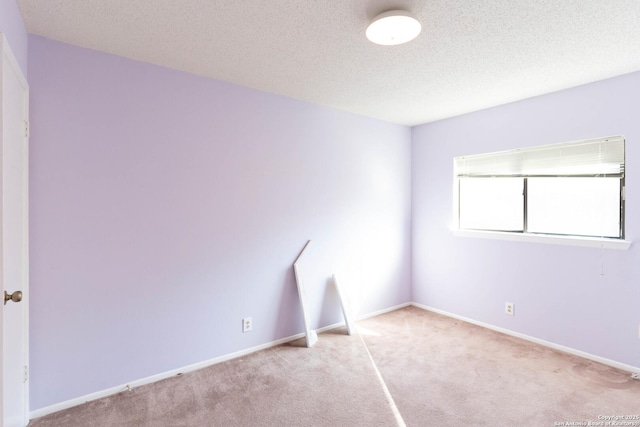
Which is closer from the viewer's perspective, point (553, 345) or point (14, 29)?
point (14, 29)

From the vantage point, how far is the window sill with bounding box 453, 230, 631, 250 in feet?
8.90

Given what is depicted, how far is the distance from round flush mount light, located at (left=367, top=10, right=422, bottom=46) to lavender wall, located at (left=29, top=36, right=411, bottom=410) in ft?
4.64

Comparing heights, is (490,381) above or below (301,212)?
below

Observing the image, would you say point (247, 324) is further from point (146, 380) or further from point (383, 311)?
point (383, 311)

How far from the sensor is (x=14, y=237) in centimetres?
176

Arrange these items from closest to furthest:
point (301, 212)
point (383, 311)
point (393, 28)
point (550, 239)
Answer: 1. point (393, 28)
2. point (550, 239)
3. point (301, 212)
4. point (383, 311)

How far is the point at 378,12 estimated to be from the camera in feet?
6.01

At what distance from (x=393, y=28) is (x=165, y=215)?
81.7 inches

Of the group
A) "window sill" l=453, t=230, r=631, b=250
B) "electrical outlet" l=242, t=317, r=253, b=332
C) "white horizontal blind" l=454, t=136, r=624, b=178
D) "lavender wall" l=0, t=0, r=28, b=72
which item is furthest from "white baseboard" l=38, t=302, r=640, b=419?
"lavender wall" l=0, t=0, r=28, b=72

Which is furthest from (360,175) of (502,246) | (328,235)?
(502,246)

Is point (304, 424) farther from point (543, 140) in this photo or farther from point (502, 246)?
point (543, 140)

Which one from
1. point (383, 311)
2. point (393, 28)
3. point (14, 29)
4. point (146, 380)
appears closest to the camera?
point (14, 29)

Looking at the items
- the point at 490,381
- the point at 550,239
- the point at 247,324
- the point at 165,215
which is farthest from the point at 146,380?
the point at 550,239

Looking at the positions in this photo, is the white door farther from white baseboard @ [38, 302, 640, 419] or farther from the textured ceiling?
the textured ceiling
